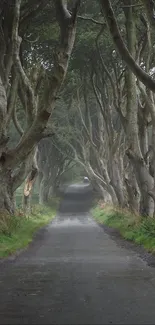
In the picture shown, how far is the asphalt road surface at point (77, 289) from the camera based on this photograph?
7.21m

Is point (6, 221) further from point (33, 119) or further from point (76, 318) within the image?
point (76, 318)

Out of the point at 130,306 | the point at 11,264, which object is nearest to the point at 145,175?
the point at 11,264

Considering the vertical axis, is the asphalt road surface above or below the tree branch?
below

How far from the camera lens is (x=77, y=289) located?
9203 mm

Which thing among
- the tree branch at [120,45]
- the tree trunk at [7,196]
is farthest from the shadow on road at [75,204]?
the tree branch at [120,45]

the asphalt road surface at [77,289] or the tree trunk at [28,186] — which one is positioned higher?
the tree trunk at [28,186]

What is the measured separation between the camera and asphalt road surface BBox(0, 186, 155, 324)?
7207 mm

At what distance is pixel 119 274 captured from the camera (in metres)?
10.9

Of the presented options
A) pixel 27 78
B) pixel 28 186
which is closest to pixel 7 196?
pixel 27 78

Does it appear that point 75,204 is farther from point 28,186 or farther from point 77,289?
point 77,289

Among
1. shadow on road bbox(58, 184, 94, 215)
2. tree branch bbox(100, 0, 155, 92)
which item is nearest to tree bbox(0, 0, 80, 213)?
tree branch bbox(100, 0, 155, 92)

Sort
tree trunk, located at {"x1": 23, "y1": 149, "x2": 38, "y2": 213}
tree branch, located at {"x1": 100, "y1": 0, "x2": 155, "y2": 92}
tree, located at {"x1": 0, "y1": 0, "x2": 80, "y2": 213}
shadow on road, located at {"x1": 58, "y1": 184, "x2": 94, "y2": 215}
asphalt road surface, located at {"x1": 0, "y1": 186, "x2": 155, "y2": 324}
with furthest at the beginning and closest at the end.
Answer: shadow on road, located at {"x1": 58, "y1": 184, "x2": 94, "y2": 215}, tree trunk, located at {"x1": 23, "y1": 149, "x2": 38, "y2": 213}, tree, located at {"x1": 0, "y1": 0, "x2": 80, "y2": 213}, tree branch, located at {"x1": 100, "y1": 0, "x2": 155, "y2": 92}, asphalt road surface, located at {"x1": 0, "y1": 186, "x2": 155, "y2": 324}

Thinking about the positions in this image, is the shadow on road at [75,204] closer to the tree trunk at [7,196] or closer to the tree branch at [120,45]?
the tree trunk at [7,196]

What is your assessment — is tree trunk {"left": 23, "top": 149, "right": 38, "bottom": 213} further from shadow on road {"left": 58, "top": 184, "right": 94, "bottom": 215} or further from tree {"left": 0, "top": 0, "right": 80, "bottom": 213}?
shadow on road {"left": 58, "top": 184, "right": 94, "bottom": 215}
